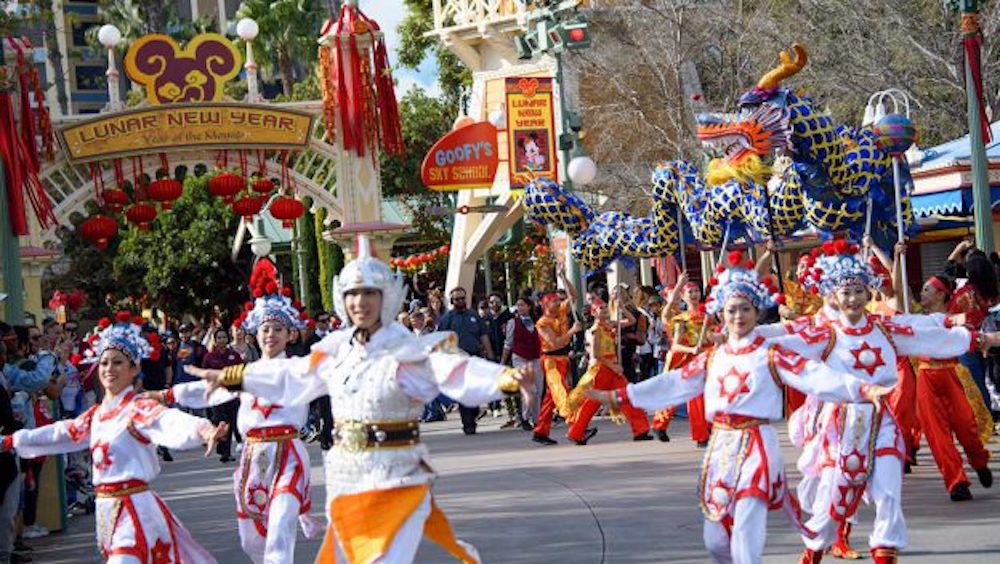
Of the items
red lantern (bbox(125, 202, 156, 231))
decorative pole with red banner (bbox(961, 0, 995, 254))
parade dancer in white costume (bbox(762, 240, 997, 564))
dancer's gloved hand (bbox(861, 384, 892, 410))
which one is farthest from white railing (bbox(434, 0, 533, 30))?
dancer's gloved hand (bbox(861, 384, 892, 410))

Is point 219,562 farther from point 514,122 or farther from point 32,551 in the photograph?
point 514,122

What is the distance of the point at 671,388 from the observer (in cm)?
853

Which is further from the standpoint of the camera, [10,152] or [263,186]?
[263,186]

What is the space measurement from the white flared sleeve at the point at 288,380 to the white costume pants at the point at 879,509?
2857 mm

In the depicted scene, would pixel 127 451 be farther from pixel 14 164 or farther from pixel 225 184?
pixel 225 184

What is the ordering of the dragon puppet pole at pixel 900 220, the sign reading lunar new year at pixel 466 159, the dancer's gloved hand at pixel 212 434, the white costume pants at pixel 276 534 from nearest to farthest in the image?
1. the dancer's gloved hand at pixel 212 434
2. the white costume pants at pixel 276 534
3. the dragon puppet pole at pixel 900 220
4. the sign reading lunar new year at pixel 466 159

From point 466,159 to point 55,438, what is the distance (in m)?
20.3

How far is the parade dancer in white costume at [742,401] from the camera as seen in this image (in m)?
8.05

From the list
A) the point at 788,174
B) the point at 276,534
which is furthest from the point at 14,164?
the point at 276,534

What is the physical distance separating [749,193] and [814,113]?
169 centimetres

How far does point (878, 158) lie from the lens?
617 inches

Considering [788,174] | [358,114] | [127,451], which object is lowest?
[127,451]

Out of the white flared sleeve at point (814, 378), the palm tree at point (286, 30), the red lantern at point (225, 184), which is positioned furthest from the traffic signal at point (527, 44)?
the palm tree at point (286, 30)

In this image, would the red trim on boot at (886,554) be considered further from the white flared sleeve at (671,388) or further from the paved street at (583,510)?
the white flared sleeve at (671,388)
